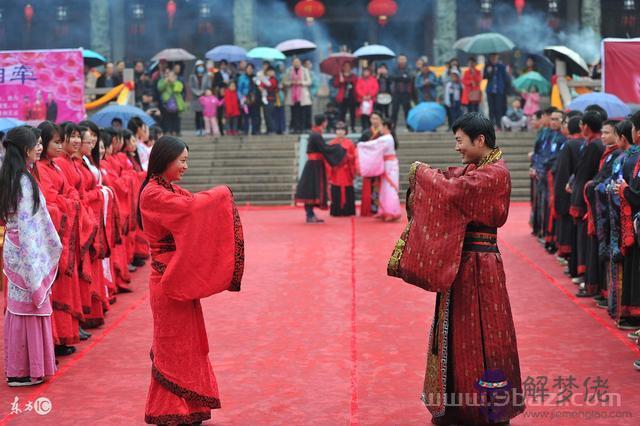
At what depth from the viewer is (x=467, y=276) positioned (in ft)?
16.3

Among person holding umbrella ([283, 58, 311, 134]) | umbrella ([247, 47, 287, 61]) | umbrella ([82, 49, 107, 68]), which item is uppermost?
umbrella ([247, 47, 287, 61])

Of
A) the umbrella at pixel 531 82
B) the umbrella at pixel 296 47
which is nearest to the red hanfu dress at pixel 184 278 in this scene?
the umbrella at pixel 531 82

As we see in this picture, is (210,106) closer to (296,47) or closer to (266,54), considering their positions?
(266,54)

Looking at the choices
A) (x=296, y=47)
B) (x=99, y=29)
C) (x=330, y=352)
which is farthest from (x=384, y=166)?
(x=99, y=29)

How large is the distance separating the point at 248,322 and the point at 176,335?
9.20ft

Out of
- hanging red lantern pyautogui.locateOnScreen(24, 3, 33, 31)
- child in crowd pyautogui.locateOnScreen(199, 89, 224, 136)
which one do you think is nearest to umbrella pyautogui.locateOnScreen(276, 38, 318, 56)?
child in crowd pyautogui.locateOnScreen(199, 89, 224, 136)

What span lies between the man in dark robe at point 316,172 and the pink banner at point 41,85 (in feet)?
10.9

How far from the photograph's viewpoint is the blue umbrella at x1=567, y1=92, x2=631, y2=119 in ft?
37.2

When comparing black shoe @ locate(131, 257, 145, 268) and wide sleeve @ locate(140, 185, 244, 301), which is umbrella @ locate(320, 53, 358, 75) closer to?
black shoe @ locate(131, 257, 145, 268)

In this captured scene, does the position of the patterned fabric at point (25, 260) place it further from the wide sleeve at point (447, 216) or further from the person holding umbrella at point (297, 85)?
the person holding umbrella at point (297, 85)

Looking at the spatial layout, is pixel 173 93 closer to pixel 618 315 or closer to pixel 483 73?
pixel 483 73

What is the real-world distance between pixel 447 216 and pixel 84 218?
3351 mm

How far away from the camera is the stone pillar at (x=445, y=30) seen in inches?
966

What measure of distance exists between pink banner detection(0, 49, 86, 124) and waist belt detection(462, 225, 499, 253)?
969cm
